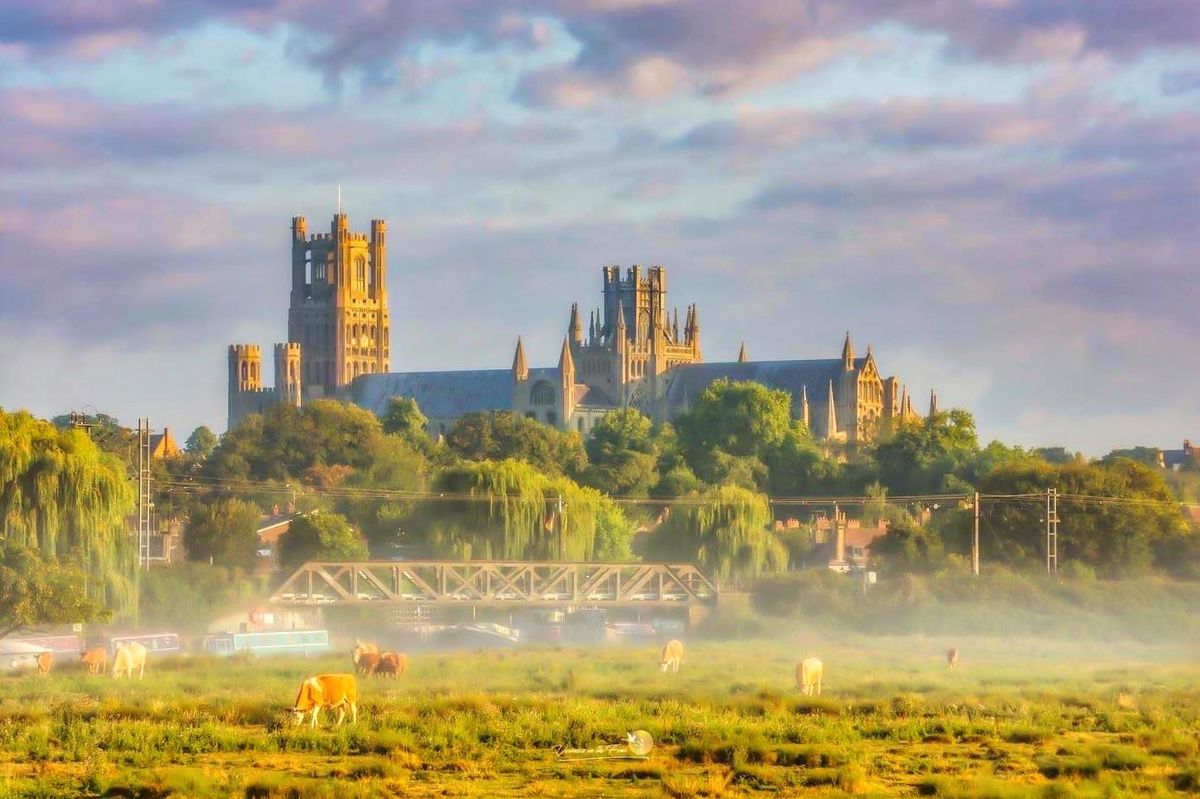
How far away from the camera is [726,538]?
339ft

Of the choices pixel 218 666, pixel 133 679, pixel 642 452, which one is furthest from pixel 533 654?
pixel 642 452

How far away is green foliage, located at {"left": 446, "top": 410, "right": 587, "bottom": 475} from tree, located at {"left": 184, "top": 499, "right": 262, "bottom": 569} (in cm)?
3706

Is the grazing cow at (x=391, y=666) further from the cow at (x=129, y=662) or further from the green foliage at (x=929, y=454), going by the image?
the green foliage at (x=929, y=454)

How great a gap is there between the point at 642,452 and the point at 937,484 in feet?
76.5

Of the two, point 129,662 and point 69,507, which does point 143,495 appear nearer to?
point 69,507

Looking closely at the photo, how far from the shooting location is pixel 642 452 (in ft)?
529

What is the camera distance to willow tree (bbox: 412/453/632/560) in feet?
322

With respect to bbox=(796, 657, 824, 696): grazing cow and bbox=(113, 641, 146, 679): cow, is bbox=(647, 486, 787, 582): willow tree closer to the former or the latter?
bbox=(113, 641, 146, 679): cow

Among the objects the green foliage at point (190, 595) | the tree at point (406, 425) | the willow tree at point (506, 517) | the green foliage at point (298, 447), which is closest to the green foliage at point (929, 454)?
the green foliage at point (298, 447)

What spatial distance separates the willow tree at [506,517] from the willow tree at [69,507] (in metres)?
30.3

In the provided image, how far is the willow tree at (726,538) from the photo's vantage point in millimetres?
101938

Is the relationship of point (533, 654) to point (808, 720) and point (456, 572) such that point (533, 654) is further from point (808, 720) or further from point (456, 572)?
point (808, 720)

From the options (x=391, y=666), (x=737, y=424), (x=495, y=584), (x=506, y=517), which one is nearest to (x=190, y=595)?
(x=495, y=584)

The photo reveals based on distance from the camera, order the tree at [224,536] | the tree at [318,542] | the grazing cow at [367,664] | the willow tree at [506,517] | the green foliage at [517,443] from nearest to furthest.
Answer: the grazing cow at [367,664]
the willow tree at [506,517]
the tree at [224,536]
the tree at [318,542]
the green foliage at [517,443]
